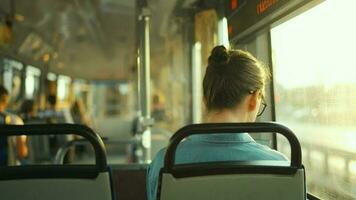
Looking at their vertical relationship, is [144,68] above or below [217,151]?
above

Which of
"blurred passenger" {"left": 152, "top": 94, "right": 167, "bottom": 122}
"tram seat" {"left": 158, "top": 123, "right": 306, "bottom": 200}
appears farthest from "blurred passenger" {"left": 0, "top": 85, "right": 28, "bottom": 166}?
"blurred passenger" {"left": 152, "top": 94, "right": 167, "bottom": 122}

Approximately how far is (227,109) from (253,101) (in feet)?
0.30

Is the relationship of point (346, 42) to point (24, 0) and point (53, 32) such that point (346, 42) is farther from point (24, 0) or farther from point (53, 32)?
point (53, 32)

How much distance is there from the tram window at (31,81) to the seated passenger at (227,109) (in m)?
5.37

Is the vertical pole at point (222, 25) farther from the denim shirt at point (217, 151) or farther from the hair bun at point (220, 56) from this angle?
the denim shirt at point (217, 151)

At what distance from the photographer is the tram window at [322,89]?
175cm

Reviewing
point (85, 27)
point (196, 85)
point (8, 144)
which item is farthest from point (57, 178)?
point (85, 27)

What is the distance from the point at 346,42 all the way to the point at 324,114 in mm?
341

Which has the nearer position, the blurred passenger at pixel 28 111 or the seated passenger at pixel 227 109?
the seated passenger at pixel 227 109

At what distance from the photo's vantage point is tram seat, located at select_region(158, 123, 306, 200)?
124 cm

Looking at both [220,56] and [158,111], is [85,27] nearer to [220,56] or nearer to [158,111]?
[158,111]

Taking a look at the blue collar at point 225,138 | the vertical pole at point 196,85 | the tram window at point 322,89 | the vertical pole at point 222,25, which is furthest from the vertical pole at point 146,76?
the blue collar at point 225,138

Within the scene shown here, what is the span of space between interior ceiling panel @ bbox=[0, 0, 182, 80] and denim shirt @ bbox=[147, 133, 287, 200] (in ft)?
7.97

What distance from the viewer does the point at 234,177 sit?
50.0 inches
